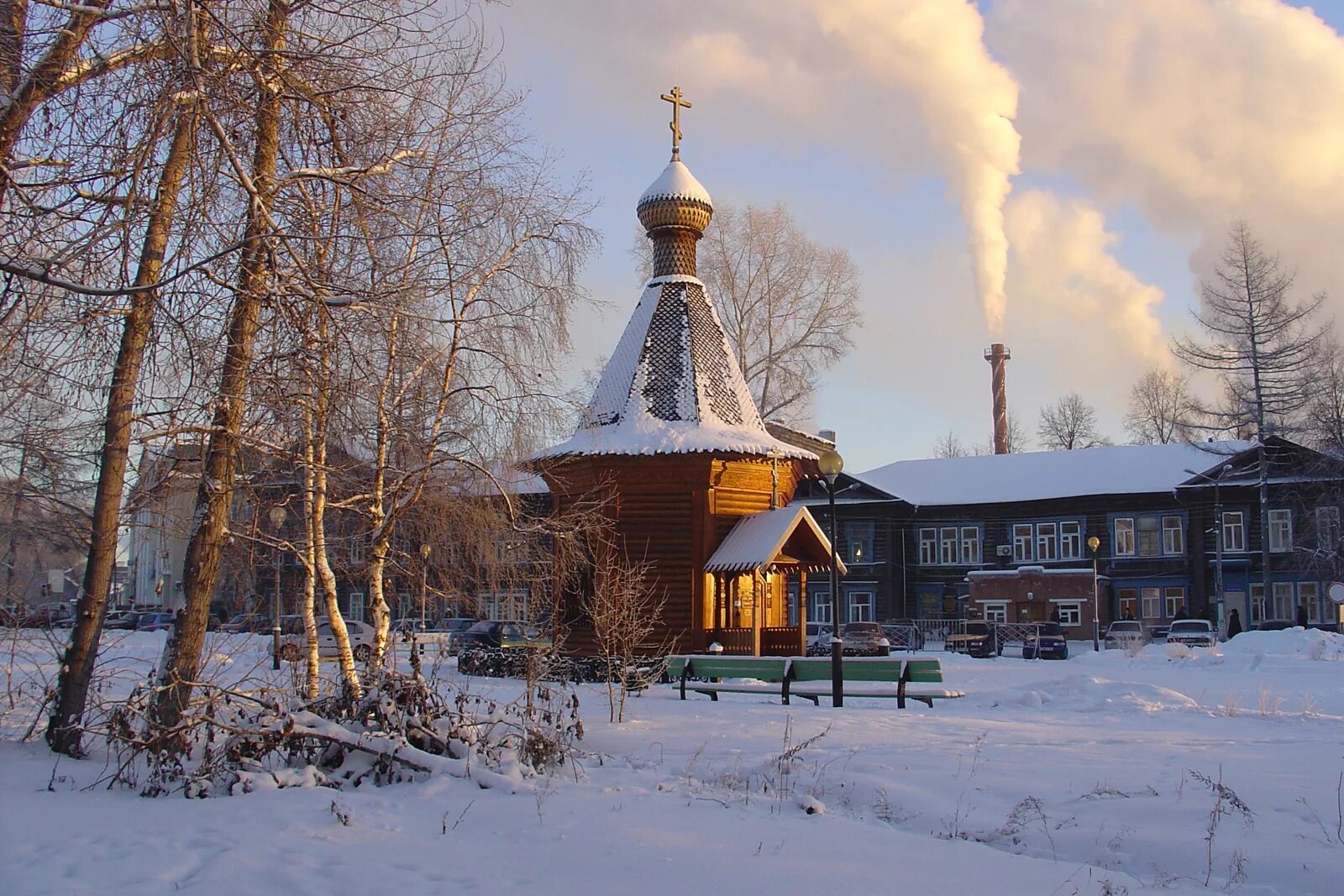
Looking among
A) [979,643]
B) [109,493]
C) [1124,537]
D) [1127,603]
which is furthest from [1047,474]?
[109,493]

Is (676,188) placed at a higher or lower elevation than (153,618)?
higher

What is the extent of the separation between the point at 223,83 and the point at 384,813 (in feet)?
16.1

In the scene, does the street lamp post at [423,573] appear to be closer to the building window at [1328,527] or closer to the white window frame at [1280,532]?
the building window at [1328,527]

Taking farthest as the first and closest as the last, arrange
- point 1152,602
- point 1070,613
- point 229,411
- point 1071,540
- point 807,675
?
point 1071,540
point 1152,602
point 1070,613
point 807,675
point 229,411

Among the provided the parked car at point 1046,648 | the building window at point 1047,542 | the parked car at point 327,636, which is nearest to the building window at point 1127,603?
the building window at point 1047,542

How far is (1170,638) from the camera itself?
33156 millimetres

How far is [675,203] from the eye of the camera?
2453cm

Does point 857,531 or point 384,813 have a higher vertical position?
point 857,531

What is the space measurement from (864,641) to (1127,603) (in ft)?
57.3

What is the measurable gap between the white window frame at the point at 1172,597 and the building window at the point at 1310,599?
12.8 feet

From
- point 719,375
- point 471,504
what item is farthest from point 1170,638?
point 471,504

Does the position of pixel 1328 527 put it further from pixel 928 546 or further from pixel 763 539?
pixel 763 539

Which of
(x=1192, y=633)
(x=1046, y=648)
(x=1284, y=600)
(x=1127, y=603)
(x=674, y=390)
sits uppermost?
(x=674, y=390)

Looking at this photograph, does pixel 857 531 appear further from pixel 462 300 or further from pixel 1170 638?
pixel 462 300
